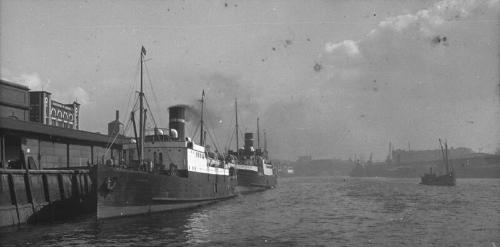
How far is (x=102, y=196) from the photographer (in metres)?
26.2

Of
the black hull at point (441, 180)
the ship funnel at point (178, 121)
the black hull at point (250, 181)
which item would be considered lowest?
the black hull at point (441, 180)

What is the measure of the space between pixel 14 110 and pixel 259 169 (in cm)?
3950

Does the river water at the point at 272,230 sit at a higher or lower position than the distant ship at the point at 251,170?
lower

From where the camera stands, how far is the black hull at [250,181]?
65.1 meters

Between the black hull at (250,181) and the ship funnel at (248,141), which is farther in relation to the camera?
the ship funnel at (248,141)

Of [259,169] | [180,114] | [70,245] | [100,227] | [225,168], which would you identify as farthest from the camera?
[259,169]

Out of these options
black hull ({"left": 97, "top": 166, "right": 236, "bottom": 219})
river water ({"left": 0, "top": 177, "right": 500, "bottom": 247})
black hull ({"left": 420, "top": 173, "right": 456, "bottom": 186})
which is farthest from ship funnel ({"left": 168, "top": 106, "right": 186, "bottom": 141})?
black hull ({"left": 420, "top": 173, "right": 456, "bottom": 186})

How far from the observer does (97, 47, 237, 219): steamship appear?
2686cm

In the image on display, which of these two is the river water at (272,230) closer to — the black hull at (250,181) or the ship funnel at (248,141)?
the black hull at (250,181)

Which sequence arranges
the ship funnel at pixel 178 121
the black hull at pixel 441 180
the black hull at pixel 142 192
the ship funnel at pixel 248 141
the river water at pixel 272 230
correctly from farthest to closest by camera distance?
the black hull at pixel 441 180 → the ship funnel at pixel 248 141 → the ship funnel at pixel 178 121 → the black hull at pixel 142 192 → the river water at pixel 272 230

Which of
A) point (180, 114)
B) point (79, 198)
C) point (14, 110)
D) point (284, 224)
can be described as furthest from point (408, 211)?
point (14, 110)

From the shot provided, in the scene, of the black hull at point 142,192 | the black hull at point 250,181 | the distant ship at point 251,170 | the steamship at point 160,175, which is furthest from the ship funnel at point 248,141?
the black hull at point 142,192

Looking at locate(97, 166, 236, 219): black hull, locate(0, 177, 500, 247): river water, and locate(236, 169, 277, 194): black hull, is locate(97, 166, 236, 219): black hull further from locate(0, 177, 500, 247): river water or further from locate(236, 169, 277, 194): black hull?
locate(236, 169, 277, 194): black hull

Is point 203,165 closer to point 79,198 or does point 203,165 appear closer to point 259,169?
point 79,198
